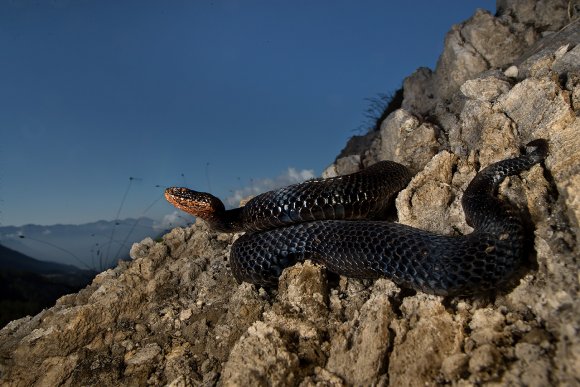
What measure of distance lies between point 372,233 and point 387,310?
44.7 inches

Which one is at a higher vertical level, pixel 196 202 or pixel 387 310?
pixel 196 202

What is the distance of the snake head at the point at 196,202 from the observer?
7.33m

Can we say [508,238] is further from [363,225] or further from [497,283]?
[363,225]

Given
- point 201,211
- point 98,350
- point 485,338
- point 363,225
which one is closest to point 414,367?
point 485,338

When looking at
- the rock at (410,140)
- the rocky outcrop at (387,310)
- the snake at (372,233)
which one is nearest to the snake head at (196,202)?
the snake at (372,233)

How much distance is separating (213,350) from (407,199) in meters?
3.46

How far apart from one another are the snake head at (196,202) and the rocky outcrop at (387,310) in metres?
0.51

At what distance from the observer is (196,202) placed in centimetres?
745

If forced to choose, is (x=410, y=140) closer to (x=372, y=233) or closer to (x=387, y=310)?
(x=372, y=233)

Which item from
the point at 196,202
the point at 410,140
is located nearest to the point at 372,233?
the point at 410,140

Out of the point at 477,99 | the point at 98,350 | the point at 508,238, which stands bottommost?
the point at 98,350

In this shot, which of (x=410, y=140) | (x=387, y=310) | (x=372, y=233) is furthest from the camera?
(x=410, y=140)

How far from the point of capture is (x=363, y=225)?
5227 mm

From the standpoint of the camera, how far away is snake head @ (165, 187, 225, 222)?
7328 mm
